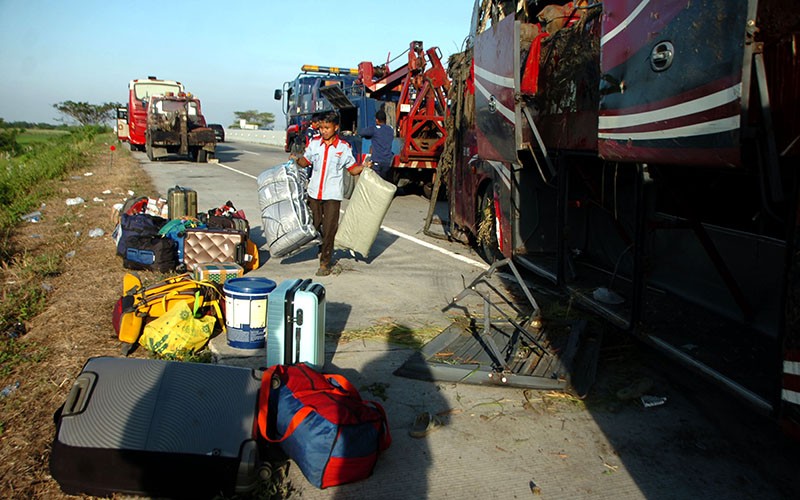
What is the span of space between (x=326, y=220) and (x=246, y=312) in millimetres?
2638

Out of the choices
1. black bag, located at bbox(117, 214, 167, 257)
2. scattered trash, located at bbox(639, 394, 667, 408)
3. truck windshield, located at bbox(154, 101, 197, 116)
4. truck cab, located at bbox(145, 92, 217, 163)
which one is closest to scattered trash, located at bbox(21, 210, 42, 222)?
black bag, located at bbox(117, 214, 167, 257)

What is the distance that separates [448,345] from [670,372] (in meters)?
1.62

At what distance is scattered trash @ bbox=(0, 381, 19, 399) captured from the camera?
3.96 m

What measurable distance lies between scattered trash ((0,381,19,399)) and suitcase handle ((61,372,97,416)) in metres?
1.35

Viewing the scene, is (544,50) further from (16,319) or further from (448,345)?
(16,319)

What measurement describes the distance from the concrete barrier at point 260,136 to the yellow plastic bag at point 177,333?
38.5 metres

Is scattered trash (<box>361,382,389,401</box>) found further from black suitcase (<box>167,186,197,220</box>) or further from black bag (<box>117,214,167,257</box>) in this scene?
black suitcase (<box>167,186,197,220</box>)

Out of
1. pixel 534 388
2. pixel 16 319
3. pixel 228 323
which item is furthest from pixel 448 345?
pixel 16 319

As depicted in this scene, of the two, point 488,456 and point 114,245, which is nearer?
point 488,456

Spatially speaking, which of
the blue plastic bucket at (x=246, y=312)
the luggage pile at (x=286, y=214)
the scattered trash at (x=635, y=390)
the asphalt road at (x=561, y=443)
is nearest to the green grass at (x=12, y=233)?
the blue plastic bucket at (x=246, y=312)

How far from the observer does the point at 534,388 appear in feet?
13.7

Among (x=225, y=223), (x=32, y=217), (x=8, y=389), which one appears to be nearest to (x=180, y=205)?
(x=225, y=223)

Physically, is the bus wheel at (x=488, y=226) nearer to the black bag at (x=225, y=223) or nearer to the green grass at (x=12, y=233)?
the black bag at (x=225, y=223)

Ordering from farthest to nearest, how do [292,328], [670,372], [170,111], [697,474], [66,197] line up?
[170,111] < [66,197] < [670,372] < [292,328] < [697,474]
